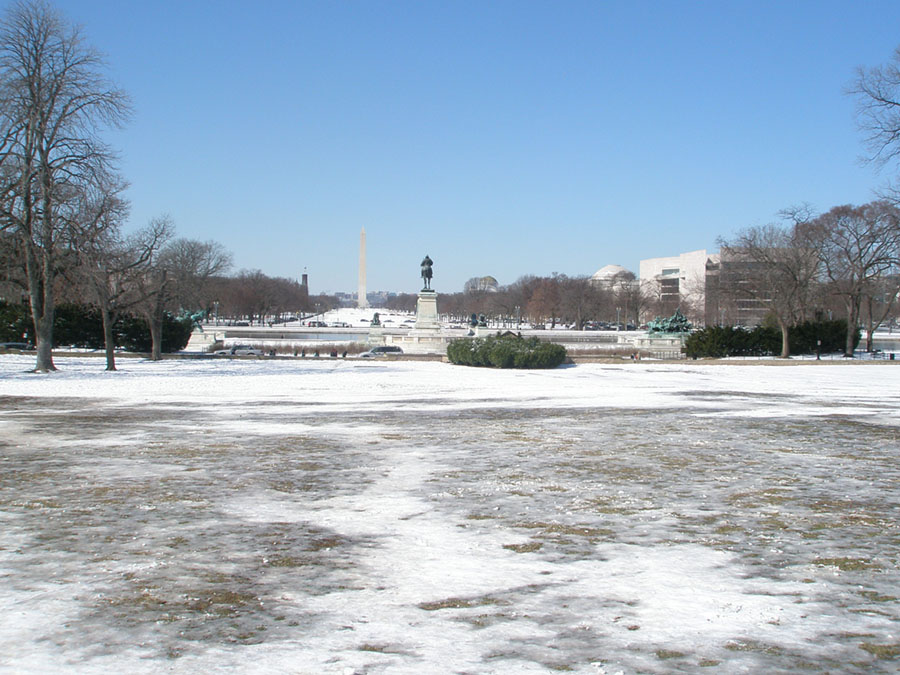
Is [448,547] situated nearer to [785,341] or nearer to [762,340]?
[785,341]

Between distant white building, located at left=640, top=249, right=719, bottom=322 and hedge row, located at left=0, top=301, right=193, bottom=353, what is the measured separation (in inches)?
3133

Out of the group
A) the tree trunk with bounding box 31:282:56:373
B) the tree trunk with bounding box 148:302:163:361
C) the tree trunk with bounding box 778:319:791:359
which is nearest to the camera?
the tree trunk with bounding box 31:282:56:373

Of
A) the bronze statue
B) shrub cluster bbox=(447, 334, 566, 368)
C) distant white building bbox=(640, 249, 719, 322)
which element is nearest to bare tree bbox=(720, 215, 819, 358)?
shrub cluster bbox=(447, 334, 566, 368)

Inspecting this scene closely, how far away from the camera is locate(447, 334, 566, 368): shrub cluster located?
37000 millimetres

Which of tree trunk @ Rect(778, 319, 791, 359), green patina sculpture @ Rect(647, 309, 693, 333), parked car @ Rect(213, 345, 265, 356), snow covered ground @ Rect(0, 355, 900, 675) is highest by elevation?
green patina sculpture @ Rect(647, 309, 693, 333)

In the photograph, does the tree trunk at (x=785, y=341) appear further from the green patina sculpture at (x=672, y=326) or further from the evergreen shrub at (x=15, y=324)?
the evergreen shrub at (x=15, y=324)

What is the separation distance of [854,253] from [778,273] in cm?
925

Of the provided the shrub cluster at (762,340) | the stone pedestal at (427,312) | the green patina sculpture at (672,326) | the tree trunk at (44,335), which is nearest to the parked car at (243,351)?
the stone pedestal at (427,312)

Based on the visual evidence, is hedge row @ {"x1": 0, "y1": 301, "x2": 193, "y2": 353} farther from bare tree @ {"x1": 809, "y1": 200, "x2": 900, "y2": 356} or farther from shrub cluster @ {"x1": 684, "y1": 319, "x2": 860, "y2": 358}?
bare tree @ {"x1": 809, "y1": 200, "x2": 900, "y2": 356}

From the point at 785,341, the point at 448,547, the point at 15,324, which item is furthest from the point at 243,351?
the point at 448,547

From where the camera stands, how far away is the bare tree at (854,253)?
5012cm

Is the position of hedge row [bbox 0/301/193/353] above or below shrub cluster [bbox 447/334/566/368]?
above

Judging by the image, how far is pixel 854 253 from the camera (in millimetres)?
53406

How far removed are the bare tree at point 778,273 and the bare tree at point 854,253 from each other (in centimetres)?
126
